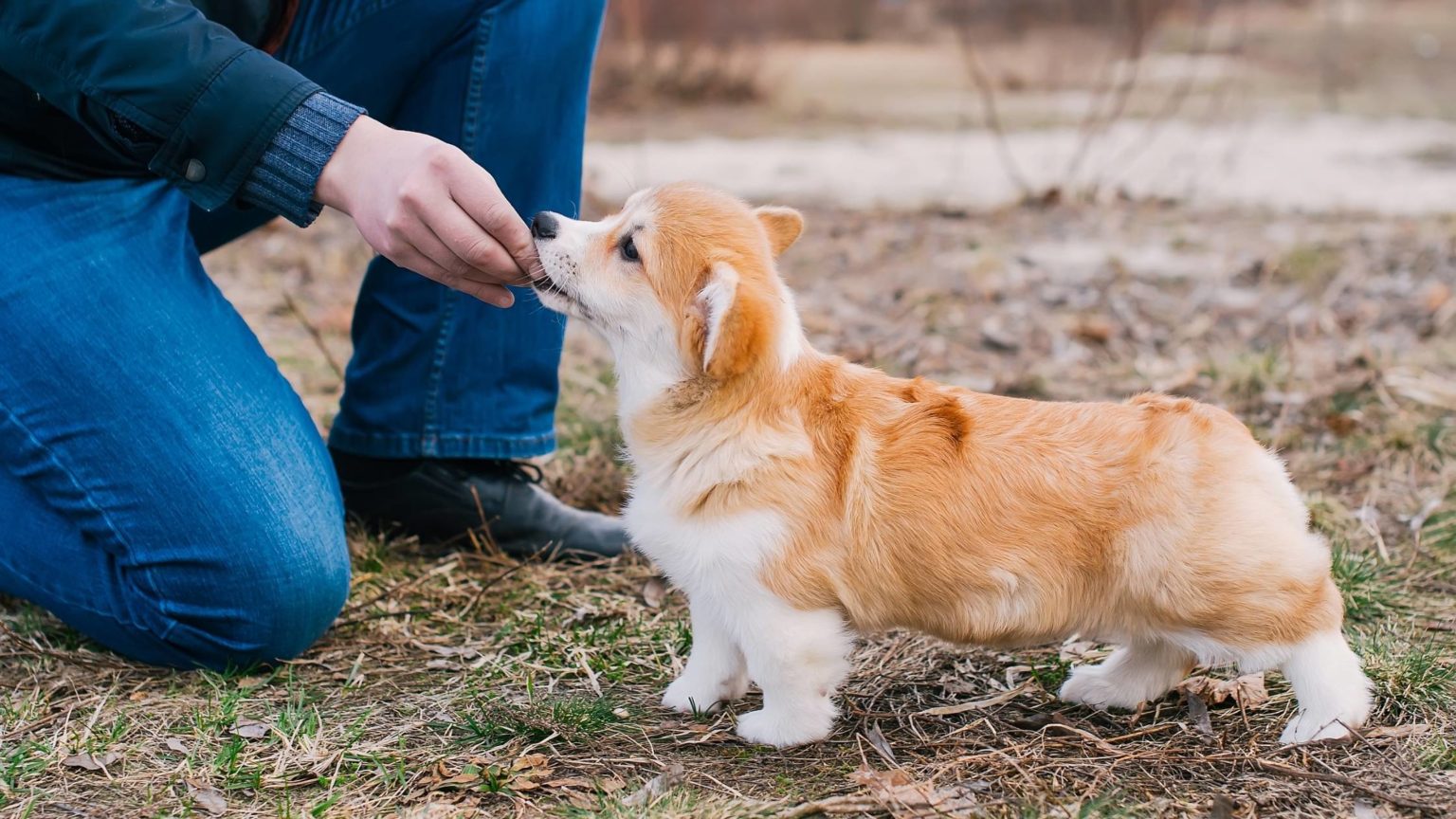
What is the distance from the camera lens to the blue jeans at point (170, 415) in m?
2.78

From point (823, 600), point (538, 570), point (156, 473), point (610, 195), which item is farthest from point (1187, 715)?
point (610, 195)

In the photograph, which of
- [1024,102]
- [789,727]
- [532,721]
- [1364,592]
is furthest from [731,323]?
[1024,102]

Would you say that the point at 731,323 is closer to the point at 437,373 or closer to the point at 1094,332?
the point at 437,373

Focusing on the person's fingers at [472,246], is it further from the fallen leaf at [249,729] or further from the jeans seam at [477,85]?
the fallen leaf at [249,729]

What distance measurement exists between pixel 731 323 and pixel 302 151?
870 mm

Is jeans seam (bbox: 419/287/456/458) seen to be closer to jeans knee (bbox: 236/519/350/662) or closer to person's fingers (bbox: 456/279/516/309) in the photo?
jeans knee (bbox: 236/519/350/662)

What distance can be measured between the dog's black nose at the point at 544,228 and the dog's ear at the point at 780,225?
1.52 ft

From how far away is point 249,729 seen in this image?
2592 mm

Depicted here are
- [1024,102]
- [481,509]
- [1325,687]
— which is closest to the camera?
[1325,687]

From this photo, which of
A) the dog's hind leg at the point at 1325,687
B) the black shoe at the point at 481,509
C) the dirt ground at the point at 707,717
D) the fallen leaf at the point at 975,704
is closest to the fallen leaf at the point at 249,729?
the dirt ground at the point at 707,717

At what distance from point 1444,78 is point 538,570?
14807 mm

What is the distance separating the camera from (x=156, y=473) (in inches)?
109

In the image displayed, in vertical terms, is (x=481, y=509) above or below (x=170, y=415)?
below

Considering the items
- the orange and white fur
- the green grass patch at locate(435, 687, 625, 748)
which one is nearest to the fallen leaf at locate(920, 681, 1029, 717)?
the orange and white fur
